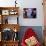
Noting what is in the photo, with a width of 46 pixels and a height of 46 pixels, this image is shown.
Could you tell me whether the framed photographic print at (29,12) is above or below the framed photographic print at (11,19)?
above

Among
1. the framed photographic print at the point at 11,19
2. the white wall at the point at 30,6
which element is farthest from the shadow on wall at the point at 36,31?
the framed photographic print at the point at 11,19

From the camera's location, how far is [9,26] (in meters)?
4.96

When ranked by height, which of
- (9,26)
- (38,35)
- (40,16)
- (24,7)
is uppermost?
(24,7)

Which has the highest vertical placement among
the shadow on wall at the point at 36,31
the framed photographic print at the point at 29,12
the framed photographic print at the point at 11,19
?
the framed photographic print at the point at 29,12

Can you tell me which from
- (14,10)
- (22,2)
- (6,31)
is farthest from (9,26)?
(22,2)

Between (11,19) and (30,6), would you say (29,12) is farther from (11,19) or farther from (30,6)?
(11,19)

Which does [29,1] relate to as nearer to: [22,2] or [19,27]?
[22,2]

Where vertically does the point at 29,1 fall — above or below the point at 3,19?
above

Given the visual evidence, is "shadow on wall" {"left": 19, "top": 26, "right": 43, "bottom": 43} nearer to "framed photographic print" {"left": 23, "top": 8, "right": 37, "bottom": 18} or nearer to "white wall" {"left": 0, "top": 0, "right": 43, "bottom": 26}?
"white wall" {"left": 0, "top": 0, "right": 43, "bottom": 26}

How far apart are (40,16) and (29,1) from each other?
0.63 meters

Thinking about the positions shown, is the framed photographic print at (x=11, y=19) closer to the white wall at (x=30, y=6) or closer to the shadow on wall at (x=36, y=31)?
the white wall at (x=30, y=6)

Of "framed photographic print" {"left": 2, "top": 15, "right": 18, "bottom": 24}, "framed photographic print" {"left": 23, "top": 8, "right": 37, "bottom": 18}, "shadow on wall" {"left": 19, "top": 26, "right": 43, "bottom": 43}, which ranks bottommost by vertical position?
"shadow on wall" {"left": 19, "top": 26, "right": 43, "bottom": 43}

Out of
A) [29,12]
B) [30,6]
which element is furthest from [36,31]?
[30,6]

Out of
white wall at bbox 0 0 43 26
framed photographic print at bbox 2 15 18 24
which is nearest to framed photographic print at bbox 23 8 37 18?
white wall at bbox 0 0 43 26
